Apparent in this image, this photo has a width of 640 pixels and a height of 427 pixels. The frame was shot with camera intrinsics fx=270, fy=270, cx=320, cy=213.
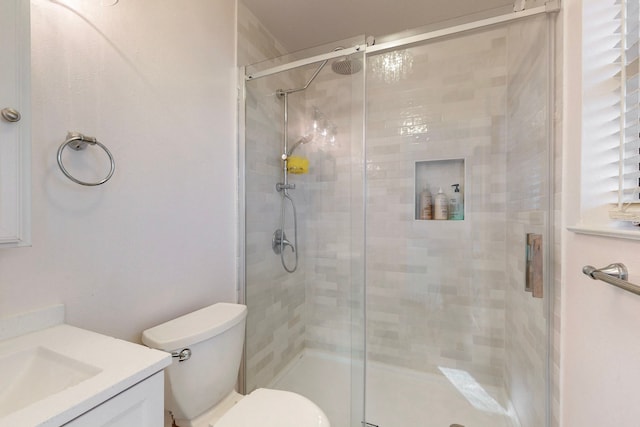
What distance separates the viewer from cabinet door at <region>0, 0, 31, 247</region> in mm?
611

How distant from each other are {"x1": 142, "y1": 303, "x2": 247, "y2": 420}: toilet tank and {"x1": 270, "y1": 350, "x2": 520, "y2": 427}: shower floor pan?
0.79 m

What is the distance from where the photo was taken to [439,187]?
194 cm

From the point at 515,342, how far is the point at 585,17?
1.58 m

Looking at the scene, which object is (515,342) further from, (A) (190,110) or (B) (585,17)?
(A) (190,110)

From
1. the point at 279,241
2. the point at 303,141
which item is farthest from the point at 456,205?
the point at 279,241

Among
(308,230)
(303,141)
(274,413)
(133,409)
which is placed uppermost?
(303,141)

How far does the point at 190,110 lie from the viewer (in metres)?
1.33

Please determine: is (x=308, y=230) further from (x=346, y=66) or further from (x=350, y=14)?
(x=350, y=14)

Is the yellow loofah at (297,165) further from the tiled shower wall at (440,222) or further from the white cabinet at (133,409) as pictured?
the white cabinet at (133,409)

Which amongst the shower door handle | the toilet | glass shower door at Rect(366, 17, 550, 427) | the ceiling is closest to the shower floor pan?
glass shower door at Rect(366, 17, 550, 427)

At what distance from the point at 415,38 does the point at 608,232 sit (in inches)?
49.7

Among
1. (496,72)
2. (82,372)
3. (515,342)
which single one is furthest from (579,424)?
(496,72)

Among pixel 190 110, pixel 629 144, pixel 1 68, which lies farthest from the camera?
pixel 190 110

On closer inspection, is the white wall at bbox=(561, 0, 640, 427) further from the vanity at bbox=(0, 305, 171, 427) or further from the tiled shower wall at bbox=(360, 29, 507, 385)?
the vanity at bbox=(0, 305, 171, 427)
